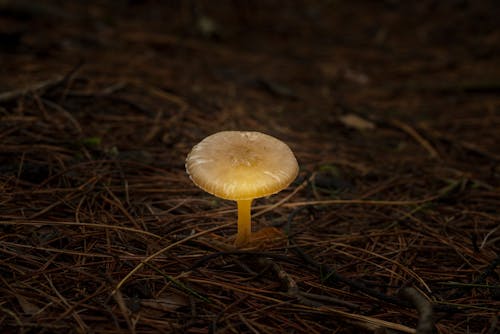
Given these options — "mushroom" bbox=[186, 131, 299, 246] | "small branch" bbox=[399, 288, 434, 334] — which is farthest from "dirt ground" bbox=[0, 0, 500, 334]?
"mushroom" bbox=[186, 131, 299, 246]

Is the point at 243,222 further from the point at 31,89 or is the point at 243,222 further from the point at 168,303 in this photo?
the point at 31,89

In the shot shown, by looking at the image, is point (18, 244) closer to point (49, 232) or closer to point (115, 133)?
point (49, 232)

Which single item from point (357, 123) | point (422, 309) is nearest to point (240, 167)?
point (422, 309)

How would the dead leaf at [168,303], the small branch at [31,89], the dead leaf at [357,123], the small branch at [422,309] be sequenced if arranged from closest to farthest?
the small branch at [422,309] < the dead leaf at [168,303] < the small branch at [31,89] < the dead leaf at [357,123]

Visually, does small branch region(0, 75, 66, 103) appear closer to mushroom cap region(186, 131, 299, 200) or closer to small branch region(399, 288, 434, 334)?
mushroom cap region(186, 131, 299, 200)

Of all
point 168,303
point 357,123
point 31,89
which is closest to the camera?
point 168,303

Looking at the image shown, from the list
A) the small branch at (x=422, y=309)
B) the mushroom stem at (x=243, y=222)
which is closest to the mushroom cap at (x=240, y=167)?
the mushroom stem at (x=243, y=222)

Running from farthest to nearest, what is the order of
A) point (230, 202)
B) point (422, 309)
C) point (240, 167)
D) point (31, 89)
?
point (31, 89) → point (230, 202) → point (240, 167) → point (422, 309)

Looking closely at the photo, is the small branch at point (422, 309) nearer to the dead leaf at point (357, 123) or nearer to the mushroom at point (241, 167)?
the mushroom at point (241, 167)
